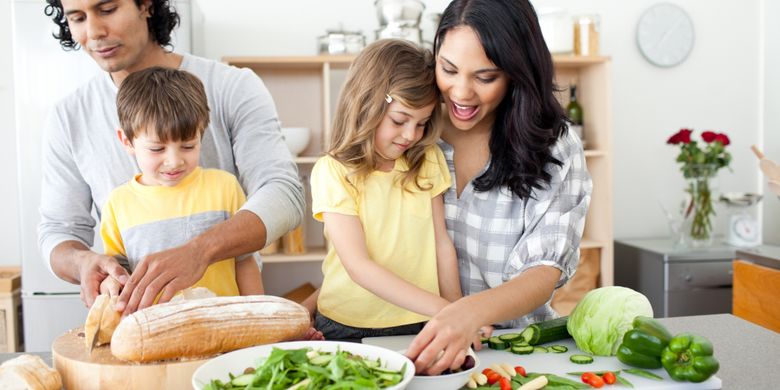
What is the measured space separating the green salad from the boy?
1.88 ft

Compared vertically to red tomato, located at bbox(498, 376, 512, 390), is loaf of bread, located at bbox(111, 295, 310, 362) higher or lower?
higher

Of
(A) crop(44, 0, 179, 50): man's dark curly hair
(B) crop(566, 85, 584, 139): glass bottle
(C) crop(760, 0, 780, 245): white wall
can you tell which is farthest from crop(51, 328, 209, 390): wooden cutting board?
(C) crop(760, 0, 780, 245): white wall

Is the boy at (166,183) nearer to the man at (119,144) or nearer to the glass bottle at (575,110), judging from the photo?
the man at (119,144)

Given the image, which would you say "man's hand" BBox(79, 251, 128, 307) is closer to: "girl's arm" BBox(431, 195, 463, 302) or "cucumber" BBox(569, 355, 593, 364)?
"girl's arm" BBox(431, 195, 463, 302)

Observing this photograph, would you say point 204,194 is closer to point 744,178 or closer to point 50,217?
point 50,217

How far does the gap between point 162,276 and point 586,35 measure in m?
3.00

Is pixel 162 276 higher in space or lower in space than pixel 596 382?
higher

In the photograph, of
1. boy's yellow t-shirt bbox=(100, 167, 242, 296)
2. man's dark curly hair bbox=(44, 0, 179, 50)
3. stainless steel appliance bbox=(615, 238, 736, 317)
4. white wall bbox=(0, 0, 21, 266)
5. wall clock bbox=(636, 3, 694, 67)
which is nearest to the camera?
boy's yellow t-shirt bbox=(100, 167, 242, 296)

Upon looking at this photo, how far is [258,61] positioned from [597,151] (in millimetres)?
1838

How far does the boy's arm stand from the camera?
1.67 meters

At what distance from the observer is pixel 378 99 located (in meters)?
1.58

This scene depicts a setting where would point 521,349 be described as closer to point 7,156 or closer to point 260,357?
point 260,357

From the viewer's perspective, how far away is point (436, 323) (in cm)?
118

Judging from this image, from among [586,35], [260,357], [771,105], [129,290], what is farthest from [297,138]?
[771,105]
